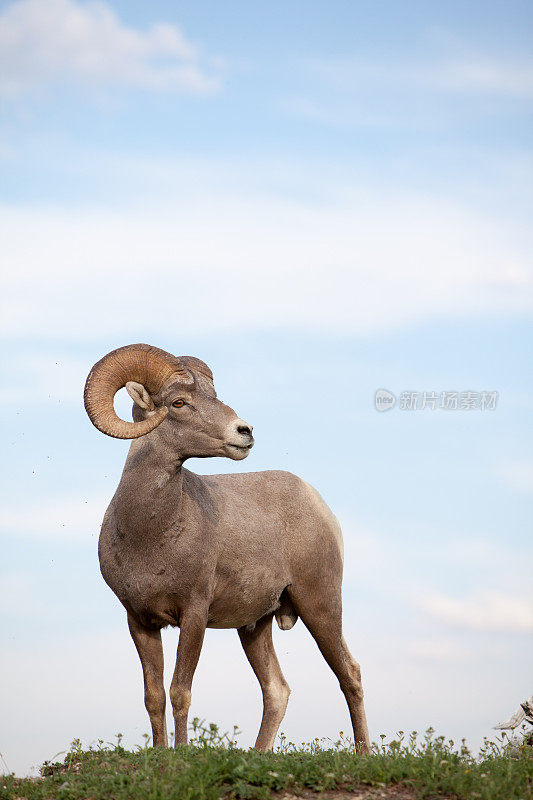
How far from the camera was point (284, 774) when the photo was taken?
25.2 ft

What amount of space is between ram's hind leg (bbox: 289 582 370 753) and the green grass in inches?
130

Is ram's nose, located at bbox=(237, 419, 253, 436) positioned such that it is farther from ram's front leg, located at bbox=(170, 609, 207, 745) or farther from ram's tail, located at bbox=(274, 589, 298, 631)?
ram's tail, located at bbox=(274, 589, 298, 631)

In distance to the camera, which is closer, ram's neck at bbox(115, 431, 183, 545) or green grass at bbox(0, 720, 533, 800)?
green grass at bbox(0, 720, 533, 800)

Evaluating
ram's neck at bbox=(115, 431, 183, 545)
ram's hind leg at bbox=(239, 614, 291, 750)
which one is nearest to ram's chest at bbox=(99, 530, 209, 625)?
ram's neck at bbox=(115, 431, 183, 545)

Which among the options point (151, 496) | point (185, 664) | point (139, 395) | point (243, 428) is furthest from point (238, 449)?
point (185, 664)

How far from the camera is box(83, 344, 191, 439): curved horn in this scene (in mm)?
10125

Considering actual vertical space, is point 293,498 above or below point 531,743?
above

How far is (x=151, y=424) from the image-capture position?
10.1 meters

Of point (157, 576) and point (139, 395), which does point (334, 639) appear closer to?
point (157, 576)

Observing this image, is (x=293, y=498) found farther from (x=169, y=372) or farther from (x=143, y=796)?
(x=143, y=796)

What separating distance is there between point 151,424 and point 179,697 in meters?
2.75

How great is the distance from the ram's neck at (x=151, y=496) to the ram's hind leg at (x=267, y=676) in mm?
2714

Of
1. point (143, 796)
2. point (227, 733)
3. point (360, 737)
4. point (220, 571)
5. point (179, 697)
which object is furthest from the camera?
point (360, 737)

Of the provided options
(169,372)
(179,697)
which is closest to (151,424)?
(169,372)
